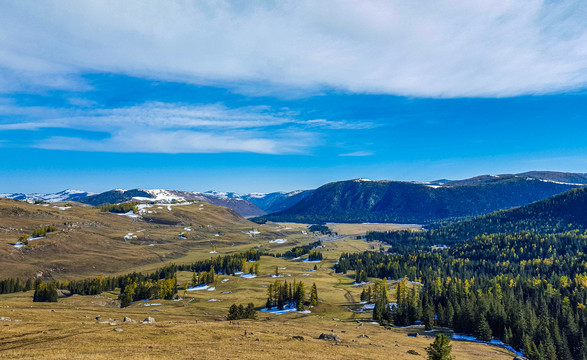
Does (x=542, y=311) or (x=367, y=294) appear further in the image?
(x=367, y=294)

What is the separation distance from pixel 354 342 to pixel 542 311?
11889cm

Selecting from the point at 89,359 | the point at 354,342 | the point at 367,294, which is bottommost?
the point at 367,294

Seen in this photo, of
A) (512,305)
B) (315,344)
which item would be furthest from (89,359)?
(512,305)

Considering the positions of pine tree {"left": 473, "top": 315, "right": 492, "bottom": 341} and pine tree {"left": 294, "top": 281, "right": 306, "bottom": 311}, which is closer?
pine tree {"left": 473, "top": 315, "right": 492, "bottom": 341}

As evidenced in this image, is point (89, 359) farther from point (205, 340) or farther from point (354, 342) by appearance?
point (354, 342)

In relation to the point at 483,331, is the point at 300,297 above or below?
above

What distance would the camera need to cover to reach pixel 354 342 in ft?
270

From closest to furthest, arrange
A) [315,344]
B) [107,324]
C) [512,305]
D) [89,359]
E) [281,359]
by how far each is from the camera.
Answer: [89,359] → [281,359] → [315,344] → [107,324] → [512,305]

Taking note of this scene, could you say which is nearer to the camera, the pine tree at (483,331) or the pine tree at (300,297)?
the pine tree at (483,331)

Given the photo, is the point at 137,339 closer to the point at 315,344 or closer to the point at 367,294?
the point at 315,344

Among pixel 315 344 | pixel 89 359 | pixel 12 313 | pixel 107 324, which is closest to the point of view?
pixel 89 359

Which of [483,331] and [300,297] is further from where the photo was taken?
[300,297]

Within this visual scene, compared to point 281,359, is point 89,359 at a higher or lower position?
higher

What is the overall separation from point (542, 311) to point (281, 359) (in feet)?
496
